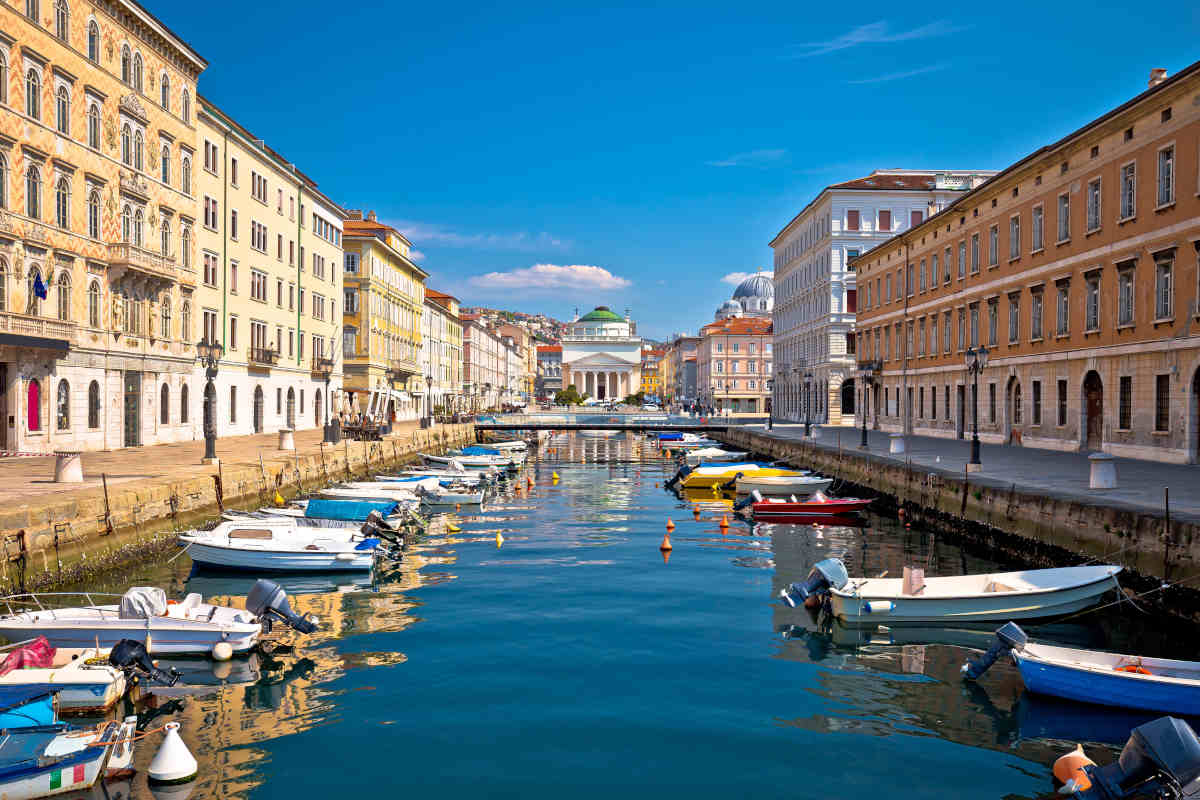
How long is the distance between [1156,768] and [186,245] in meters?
45.2

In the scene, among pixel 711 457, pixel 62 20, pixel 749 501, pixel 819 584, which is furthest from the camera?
pixel 711 457

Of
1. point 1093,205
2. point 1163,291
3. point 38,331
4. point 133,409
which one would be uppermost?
point 1093,205

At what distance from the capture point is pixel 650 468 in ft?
193

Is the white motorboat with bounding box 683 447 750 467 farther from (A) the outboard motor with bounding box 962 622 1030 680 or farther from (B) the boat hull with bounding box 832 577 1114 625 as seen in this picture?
(A) the outboard motor with bounding box 962 622 1030 680

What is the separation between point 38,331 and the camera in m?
30.5

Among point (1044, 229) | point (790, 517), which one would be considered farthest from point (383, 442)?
point (1044, 229)

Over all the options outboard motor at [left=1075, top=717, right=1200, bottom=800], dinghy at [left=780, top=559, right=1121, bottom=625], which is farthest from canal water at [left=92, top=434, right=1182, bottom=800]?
outboard motor at [left=1075, top=717, right=1200, bottom=800]

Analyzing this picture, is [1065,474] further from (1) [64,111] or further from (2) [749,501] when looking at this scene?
(1) [64,111]

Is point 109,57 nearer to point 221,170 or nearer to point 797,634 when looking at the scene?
point 221,170

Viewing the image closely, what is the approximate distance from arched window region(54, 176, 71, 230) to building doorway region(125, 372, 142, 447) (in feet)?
23.6

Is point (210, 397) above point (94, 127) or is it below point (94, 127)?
below

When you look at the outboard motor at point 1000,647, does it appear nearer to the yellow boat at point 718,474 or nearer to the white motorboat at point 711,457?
the yellow boat at point 718,474

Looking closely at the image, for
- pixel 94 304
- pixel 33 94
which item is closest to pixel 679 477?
pixel 94 304

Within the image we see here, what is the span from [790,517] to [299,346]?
41.5m
